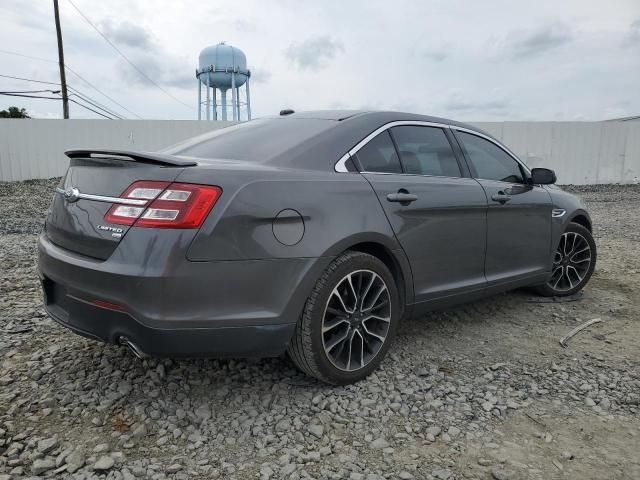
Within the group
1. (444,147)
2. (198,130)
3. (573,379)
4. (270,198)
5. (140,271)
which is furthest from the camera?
(198,130)

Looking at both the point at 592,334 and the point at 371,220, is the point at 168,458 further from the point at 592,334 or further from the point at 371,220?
the point at 592,334

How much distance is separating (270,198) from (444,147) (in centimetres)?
161

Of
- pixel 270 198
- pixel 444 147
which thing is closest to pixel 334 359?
pixel 270 198

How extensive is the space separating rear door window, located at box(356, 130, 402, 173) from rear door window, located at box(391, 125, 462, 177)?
66mm

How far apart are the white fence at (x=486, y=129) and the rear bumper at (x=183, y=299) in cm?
1362

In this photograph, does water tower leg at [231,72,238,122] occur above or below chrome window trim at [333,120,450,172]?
above

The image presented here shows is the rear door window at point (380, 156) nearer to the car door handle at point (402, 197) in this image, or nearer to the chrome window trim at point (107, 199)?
the car door handle at point (402, 197)

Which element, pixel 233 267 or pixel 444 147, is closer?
pixel 233 267

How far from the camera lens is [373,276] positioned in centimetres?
276

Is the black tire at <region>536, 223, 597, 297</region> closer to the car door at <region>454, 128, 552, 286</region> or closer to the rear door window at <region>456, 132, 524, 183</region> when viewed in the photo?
the car door at <region>454, 128, 552, 286</region>

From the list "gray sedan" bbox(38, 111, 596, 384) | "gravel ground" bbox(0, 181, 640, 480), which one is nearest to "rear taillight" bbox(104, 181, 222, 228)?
"gray sedan" bbox(38, 111, 596, 384)

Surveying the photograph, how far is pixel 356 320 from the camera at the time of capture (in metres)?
2.73

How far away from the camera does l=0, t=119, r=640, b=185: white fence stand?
48.7 ft

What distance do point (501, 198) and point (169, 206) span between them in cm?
239
